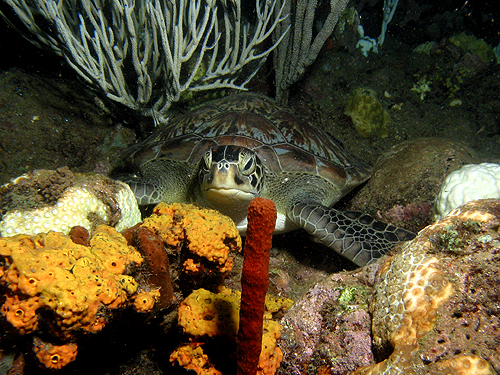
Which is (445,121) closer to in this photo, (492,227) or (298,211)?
(298,211)

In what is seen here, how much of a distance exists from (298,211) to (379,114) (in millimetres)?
2741

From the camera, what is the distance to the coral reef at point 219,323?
129 cm

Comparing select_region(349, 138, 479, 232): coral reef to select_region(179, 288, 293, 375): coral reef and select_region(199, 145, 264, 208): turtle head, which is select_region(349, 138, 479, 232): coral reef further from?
select_region(179, 288, 293, 375): coral reef

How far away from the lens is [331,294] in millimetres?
1473

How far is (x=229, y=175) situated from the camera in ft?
7.84

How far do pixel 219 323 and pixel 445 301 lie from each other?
1.04 m

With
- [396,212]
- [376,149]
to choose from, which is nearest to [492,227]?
[396,212]

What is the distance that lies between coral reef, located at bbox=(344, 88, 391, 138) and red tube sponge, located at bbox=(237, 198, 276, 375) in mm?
3818

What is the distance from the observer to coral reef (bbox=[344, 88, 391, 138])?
4227 mm

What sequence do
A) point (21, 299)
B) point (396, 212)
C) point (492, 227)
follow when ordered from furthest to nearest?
point (396, 212)
point (492, 227)
point (21, 299)

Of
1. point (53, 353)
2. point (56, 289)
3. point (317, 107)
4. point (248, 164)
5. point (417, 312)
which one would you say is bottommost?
point (53, 353)

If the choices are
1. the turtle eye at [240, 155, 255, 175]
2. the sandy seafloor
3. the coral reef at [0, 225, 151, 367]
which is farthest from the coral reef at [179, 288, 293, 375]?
the turtle eye at [240, 155, 255, 175]

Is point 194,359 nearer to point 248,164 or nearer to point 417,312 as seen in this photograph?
point 417,312

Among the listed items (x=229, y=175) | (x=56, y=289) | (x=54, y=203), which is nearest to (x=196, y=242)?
(x=56, y=289)
